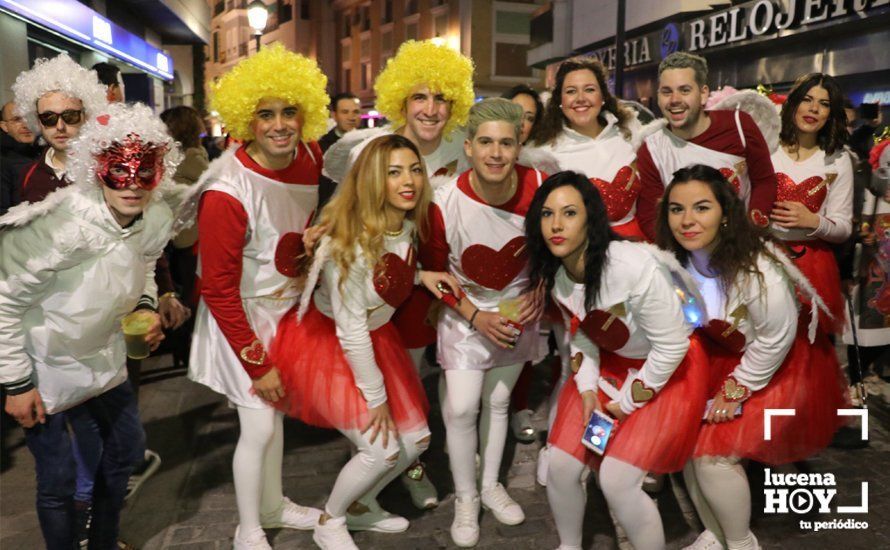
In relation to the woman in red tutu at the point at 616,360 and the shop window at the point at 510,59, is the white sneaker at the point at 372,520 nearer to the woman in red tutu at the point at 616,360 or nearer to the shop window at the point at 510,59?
the woman in red tutu at the point at 616,360

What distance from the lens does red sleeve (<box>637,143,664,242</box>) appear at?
11.9 ft

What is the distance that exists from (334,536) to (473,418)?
835 mm

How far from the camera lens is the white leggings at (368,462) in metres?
3.06

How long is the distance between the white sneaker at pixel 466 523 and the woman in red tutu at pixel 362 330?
0.38 metres

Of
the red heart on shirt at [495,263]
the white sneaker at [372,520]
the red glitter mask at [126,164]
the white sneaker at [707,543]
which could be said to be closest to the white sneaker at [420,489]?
the white sneaker at [372,520]

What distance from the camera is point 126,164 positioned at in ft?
8.25

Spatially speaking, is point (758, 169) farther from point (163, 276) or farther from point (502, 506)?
point (163, 276)

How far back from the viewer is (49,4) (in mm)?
8758

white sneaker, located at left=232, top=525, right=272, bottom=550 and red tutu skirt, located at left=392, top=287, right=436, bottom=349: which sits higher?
→ red tutu skirt, located at left=392, top=287, right=436, bottom=349

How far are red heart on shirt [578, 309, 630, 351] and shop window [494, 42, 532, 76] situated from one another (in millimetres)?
31348

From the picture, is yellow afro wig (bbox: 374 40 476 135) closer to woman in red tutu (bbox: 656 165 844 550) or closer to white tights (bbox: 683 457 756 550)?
woman in red tutu (bbox: 656 165 844 550)

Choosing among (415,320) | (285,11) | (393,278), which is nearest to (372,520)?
(415,320)

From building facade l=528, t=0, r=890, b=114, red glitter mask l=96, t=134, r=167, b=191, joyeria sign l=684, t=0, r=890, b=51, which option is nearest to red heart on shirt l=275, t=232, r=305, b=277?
red glitter mask l=96, t=134, r=167, b=191

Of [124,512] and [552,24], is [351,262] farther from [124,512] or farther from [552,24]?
[552,24]
